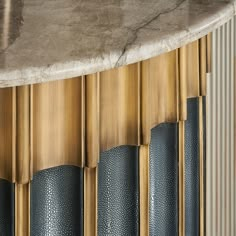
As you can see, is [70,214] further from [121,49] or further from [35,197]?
[121,49]

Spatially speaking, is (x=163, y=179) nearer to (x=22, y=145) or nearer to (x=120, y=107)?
(x=120, y=107)

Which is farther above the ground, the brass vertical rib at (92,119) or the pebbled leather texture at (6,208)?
the brass vertical rib at (92,119)

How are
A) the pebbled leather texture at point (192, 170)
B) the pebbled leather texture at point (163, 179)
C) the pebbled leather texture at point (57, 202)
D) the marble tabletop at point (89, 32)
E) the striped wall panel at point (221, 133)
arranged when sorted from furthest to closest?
the striped wall panel at point (221, 133), the pebbled leather texture at point (192, 170), the pebbled leather texture at point (163, 179), the pebbled leather texture at point (57, 202), the marble tabletop at point (89, 32)

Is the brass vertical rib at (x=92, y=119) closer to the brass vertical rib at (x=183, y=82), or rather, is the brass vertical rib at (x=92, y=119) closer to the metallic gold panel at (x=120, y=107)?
the metallic gold panel at (x=120, y=107)

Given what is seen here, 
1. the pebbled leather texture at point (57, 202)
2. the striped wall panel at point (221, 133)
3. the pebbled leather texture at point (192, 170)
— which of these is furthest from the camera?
the striped wall panel at point (221, 133)

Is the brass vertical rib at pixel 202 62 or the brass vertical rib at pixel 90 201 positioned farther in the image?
the brass vertical rib at pixel 202 62

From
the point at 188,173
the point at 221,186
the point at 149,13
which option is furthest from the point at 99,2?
the point at 221,186

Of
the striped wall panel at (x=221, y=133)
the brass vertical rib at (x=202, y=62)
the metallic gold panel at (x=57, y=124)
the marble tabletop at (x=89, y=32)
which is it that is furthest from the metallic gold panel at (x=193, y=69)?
the striped wall panel at (x=221, y=133)

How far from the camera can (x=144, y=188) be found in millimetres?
793

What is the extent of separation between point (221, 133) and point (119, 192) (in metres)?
0.82

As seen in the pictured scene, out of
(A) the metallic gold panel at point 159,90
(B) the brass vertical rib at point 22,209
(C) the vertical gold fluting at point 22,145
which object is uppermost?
(A) the metallic gold panel at point 159,90

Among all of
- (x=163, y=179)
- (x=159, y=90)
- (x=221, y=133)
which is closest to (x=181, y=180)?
(x=163, y=179)

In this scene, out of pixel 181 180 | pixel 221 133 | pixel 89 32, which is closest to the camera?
pixel 89 32

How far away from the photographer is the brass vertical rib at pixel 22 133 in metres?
0.65
